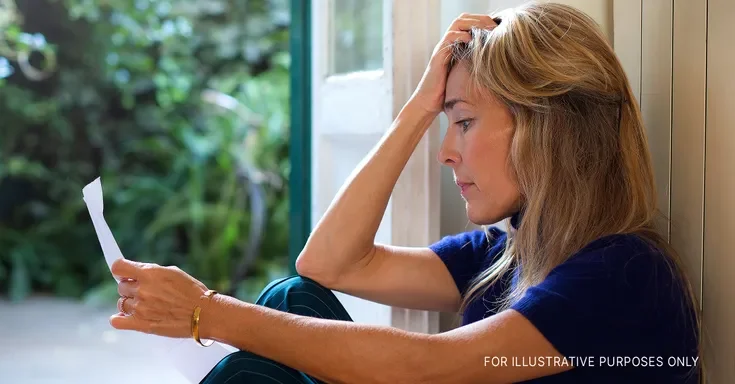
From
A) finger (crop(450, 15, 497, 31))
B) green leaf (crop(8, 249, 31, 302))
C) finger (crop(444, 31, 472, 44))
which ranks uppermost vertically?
finger (crop(450, 15, 497, 31))

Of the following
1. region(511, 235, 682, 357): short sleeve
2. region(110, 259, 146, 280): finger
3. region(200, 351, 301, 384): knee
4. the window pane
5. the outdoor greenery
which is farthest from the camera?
the outdoor greenery

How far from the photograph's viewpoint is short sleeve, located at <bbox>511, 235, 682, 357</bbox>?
3.60 feet

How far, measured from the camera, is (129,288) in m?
1.33

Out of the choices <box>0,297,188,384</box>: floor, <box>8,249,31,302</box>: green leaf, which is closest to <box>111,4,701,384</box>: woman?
<box>0,297,188,384</box>: floor

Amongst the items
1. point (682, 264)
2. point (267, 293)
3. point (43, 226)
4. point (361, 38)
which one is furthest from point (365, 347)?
point (43, 226)

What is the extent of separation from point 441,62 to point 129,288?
656 millimetres

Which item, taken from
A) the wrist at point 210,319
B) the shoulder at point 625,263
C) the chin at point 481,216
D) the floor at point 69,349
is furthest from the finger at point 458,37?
the floor at point 69,349

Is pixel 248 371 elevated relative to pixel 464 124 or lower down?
lower down

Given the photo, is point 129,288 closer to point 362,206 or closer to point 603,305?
point 362,206

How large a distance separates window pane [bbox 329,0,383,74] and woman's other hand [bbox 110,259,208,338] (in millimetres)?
789

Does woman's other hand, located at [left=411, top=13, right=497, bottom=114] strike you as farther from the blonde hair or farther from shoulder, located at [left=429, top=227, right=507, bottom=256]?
shoulder, located at [left=429, top=227, right=507, bottom=256]

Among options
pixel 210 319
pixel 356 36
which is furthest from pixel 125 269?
pixel 356 36

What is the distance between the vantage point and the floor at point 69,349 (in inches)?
131

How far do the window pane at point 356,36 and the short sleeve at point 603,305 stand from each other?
892mm
